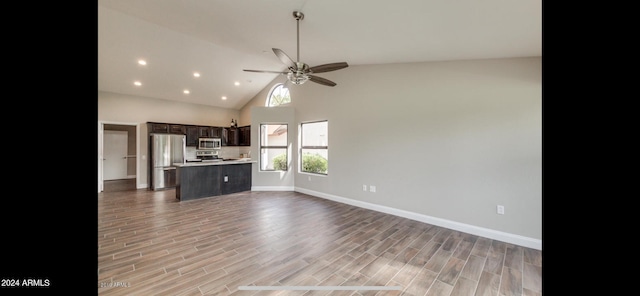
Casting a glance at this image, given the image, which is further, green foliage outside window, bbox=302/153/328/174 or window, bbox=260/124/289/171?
window, bbox=260/124/289/171

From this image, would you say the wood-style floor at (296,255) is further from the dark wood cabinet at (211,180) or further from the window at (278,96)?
the window at (278,96)

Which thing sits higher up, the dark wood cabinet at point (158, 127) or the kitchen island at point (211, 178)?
the dark wood cabinet at point (158, 127)

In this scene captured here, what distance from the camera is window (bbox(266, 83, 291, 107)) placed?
22.1ft

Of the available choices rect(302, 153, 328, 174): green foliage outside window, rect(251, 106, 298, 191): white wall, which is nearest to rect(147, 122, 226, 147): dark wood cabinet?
rect(251, 106, 298, 191): white wall

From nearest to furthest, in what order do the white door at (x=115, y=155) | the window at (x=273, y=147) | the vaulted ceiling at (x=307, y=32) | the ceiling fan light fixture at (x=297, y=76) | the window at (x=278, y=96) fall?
the vaulted ceiling at (x=307, y=32) < the ceiling fan light fixture at (x=297, y=76) < the window at (x=273, y=147) < the window at (x=278, y=96) < the white door at (x=115, y=155)

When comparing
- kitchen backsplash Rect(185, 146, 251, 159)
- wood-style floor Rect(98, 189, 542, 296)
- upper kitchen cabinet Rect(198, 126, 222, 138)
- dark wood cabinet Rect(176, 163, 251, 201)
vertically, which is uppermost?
upper kitchen cabinet Rect(198, 126, 222, 138)

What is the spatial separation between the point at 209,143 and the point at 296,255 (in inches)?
240

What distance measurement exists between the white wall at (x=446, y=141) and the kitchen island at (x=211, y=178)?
2.53 m

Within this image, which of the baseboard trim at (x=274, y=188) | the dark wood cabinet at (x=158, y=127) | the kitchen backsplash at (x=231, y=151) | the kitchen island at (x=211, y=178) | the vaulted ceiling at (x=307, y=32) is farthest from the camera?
the kitchen backsplash at (x=231, y=151)

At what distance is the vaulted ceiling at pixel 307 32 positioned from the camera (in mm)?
2391

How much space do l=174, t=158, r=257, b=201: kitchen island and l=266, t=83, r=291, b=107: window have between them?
6.77 ft

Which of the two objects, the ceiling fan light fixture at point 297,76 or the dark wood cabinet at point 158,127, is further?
the dark wood cabinet at point 158,127

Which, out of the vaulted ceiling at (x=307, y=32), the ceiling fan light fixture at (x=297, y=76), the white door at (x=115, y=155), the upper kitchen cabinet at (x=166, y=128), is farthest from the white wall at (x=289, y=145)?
the white door at (x=115, y=155)

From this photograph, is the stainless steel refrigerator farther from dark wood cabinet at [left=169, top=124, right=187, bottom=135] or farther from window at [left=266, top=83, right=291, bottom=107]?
window at [left=266, top=83, right=291, bottom=107]
